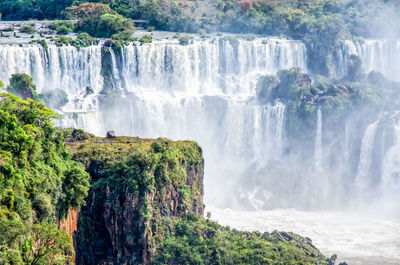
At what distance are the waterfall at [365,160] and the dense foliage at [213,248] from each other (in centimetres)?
1962

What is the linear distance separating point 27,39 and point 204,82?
54.3 ft


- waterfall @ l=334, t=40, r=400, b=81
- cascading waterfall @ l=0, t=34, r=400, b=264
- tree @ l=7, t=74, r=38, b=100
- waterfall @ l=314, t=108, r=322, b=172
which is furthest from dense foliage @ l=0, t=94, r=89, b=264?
waterfall @ l=334, t=40, r=400, b=81

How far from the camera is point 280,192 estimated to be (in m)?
51.0

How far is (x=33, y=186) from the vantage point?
2356 centimetres

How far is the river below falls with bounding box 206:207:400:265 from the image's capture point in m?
39.1

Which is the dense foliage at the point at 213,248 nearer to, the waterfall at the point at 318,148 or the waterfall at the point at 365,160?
the waterfall at the point at 365,160

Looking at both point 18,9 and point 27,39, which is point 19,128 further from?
point 18,9

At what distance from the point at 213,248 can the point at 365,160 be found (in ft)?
83.5

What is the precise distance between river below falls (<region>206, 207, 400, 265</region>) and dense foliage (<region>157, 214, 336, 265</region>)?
6.20 meters

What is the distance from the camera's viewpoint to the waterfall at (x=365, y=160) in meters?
52.1

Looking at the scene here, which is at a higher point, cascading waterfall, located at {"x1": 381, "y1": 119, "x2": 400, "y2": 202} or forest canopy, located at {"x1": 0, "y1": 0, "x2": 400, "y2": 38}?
forest canopy, located at {"x1": 0, "y1": 0, "x2": 400, "y2": 38}

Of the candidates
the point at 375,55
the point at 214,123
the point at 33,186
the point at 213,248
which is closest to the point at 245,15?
the point at 375,55

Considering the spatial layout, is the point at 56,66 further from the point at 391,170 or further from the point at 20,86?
the point at 391,170

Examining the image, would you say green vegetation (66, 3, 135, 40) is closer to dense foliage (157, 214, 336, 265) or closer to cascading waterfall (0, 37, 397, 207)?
cascading waterfall (0, 37, 397, 207)
